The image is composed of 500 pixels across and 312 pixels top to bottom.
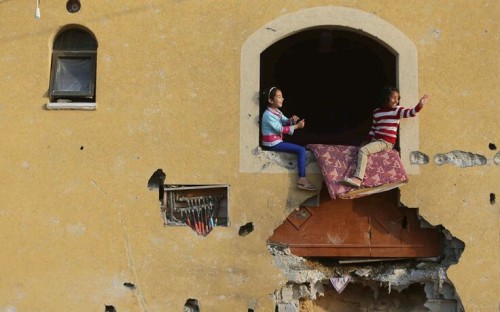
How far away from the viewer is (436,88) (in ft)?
25.1

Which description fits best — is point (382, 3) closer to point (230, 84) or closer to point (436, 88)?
point (436, 88)

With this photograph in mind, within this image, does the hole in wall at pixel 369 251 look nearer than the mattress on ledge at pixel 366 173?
No

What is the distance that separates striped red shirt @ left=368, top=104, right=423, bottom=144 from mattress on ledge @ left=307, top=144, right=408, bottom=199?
0.20 m

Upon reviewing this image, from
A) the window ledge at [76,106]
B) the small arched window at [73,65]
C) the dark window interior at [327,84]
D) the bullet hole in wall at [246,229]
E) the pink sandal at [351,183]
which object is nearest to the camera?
the pink sandal at [351,183]

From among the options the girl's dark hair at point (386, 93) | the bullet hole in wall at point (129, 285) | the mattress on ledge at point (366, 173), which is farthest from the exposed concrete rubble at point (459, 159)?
the bullet hole in wall at point (129, 285)

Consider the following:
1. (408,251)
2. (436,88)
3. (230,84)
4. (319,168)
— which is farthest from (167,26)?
(408,251)

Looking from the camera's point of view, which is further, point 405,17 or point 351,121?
point 351,121

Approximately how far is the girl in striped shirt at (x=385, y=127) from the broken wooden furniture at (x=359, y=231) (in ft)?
1.84

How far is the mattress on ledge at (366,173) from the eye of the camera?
7363mm

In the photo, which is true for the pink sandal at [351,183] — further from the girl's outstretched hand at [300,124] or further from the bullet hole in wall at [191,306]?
the bullet hole in wall at [191,306]

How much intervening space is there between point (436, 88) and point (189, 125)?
2.96 metres

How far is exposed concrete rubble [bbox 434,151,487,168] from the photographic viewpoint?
760 cm

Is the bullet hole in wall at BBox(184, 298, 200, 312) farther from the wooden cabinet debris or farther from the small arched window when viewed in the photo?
the small arched window

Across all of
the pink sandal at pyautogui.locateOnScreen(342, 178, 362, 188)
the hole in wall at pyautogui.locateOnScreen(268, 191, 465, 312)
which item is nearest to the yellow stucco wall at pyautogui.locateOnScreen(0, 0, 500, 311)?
the hole in wall at pyautogui.locateOnScreen(268, 191, 465, 312)
